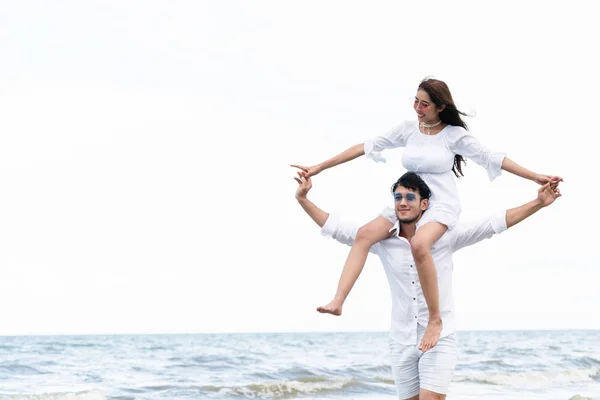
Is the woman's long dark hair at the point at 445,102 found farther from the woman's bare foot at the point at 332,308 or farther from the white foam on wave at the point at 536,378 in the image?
the white foam on wave at the point at 536,378

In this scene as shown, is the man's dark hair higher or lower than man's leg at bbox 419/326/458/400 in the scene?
higher

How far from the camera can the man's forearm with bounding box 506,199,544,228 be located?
461 centimetres

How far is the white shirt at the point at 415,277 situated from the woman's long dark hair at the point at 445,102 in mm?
497

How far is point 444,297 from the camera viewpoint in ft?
15.9

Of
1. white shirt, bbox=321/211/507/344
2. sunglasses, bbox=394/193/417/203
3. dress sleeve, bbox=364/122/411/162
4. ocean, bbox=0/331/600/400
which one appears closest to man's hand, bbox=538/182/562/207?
white shirt, bbox=321/211/507/344

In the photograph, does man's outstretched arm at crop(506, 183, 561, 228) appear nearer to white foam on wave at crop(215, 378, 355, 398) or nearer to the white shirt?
the white shirt

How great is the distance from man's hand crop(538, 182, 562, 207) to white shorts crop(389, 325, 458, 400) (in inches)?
35.8

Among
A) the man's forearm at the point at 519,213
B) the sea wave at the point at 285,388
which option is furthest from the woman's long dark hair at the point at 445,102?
the sea wave at the point at 285,388

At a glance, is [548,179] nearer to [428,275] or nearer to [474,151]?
[474,151]

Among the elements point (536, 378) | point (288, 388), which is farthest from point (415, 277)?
point (536, 378)

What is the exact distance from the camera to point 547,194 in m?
4.54

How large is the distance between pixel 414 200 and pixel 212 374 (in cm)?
1278

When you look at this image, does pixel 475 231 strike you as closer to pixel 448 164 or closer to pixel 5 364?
pixel 448 164

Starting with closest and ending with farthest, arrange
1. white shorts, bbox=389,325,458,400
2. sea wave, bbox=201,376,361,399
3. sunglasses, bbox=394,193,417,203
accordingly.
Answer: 1. white shorts, bbox=389,325,458,400
2. sunglasses, bbox=394,193,417,203
3. sea wave, bbox=201,376,361,399
